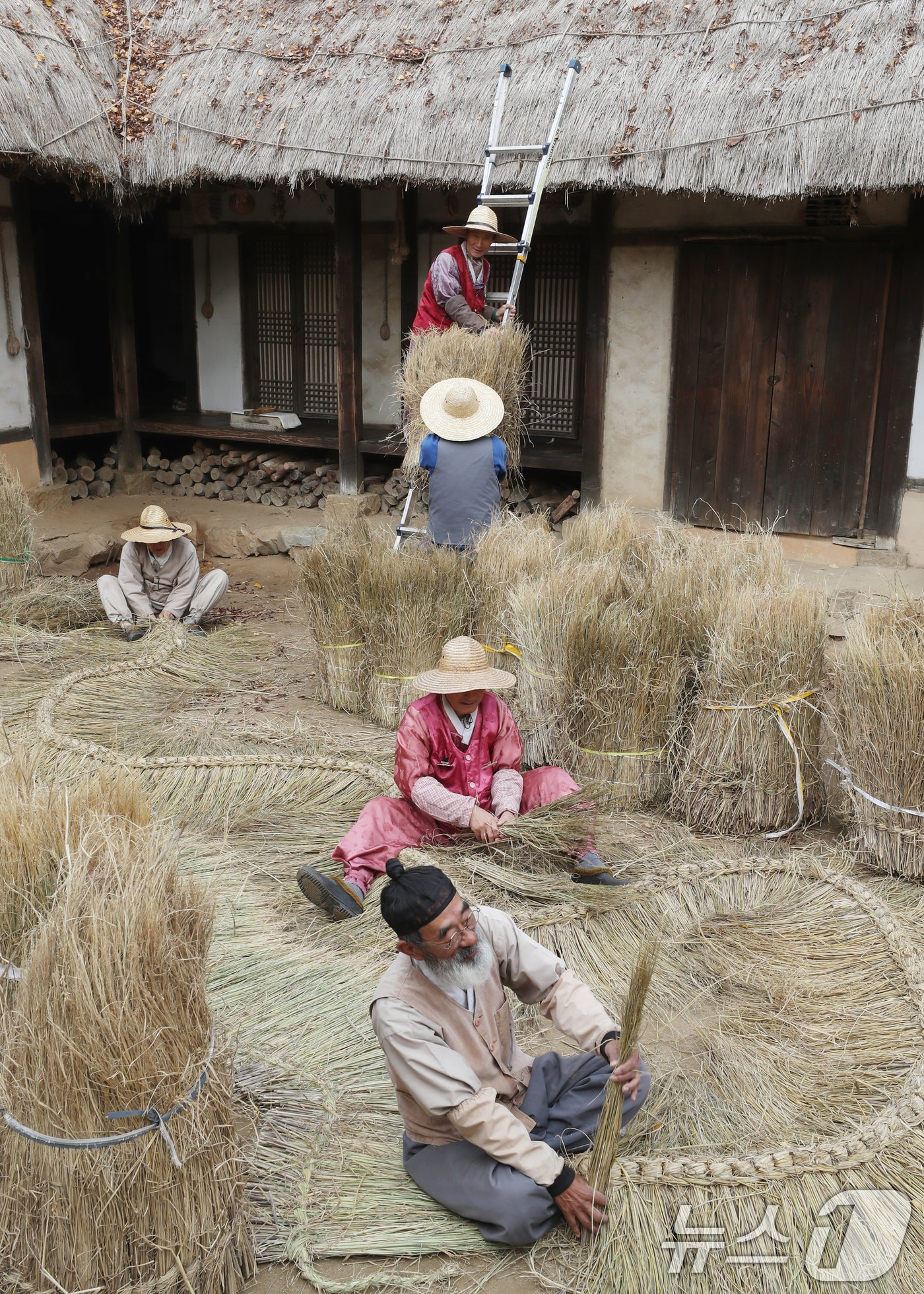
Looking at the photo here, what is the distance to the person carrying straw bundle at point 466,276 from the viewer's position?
6.37 meters

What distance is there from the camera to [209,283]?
9.46m

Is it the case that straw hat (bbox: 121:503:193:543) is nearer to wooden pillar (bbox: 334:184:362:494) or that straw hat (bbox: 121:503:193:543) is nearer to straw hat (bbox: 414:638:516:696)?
wooden pillar (bbox: 334:184:362:494)

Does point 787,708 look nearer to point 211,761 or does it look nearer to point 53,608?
point 211,761

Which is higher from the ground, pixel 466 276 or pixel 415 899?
pixel 466 276

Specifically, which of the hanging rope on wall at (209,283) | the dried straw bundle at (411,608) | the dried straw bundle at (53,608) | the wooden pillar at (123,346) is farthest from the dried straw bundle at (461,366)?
the wooden pillar at (123,346)

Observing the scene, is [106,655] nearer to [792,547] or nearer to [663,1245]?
[792,547]

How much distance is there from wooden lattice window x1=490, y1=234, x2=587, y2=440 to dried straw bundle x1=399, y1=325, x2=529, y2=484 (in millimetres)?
1391

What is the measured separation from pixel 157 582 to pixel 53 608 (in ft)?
1.94

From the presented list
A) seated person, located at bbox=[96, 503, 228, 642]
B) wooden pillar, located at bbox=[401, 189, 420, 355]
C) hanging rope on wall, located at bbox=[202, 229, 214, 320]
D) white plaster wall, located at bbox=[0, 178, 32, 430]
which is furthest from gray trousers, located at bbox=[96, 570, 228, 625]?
hanging rope on wall, located at bbox=[202, 229, 214, 320]

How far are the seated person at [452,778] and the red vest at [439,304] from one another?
3364 mm

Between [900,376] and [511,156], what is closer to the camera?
[900,376]

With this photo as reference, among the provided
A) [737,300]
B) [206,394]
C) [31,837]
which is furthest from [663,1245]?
[206,394]

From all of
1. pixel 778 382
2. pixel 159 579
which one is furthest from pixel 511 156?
pixel 159 579

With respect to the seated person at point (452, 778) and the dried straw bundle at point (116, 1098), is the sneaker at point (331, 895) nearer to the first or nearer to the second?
the seated person at point (452, 778)
